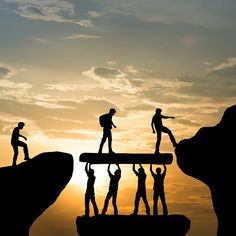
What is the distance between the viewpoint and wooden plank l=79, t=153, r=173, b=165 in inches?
932

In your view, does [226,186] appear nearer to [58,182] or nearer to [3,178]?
[58,182]

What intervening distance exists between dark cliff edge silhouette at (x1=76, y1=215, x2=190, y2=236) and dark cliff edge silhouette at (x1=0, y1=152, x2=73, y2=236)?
4.30 meters

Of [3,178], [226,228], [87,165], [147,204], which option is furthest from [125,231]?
[3,178]

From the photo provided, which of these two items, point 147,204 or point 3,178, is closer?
point 147,204

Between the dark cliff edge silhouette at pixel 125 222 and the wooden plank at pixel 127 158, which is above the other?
the wooden plank at pixel 127 158

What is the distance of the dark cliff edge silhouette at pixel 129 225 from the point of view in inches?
911

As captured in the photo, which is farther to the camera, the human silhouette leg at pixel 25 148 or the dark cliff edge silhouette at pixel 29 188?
the dark cliff edge silhouette at pixel 29 188

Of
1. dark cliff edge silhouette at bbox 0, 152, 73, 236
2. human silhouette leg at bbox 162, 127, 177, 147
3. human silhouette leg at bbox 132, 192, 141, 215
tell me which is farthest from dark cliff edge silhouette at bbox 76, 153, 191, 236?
dark cliff edge silhouette at bbox 0, 152, 73, 236

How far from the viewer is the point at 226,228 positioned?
25.6m

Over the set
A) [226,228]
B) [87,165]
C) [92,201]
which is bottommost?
[226,228]

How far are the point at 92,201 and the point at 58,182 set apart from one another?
4.41m

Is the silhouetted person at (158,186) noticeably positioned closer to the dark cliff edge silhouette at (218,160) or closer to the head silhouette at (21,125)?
the dark cliff edge silhouette at (218,160)

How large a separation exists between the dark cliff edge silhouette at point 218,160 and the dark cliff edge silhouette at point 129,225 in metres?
3.30

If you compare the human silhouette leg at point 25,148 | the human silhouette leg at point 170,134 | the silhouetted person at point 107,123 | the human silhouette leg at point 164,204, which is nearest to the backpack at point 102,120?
the silhouetted person at point 107,123
